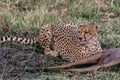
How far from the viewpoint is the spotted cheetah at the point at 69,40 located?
559 cm

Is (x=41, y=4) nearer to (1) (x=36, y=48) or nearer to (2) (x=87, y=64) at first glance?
(1) (x=36, y=48)

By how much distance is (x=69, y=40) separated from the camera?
5930 millimetres

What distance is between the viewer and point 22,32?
6777 mm

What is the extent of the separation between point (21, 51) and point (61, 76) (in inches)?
52.6

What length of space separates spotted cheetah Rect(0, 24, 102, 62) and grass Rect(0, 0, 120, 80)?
519 millimetres

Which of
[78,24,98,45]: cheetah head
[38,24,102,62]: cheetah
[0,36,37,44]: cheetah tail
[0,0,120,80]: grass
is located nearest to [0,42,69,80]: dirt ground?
[0,36,37,44]: cheetah tail

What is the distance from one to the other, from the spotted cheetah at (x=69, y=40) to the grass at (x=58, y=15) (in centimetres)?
52

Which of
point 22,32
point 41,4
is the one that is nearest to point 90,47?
point 22,32

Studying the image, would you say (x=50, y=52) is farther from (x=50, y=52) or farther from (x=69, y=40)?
(x=69, y=40)

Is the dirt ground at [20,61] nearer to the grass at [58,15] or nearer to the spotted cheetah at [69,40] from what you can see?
the spotted cheetah at [69,40]

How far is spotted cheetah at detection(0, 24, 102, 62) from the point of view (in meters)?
5.59

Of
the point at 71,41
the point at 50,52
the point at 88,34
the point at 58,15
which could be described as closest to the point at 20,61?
the point at 50,52

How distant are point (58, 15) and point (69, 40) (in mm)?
1814

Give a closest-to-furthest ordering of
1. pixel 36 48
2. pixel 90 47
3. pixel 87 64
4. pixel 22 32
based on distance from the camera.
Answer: pixel 87 64, pixel 90 47, pixel 36 48, pixel 22 32
